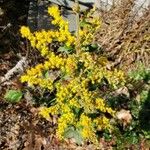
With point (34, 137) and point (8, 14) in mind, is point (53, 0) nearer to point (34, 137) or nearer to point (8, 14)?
point (8, 14)

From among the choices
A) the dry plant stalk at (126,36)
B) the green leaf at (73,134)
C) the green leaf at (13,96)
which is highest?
the dry plant stalk at (126,36)

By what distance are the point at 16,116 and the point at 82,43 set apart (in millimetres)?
1306

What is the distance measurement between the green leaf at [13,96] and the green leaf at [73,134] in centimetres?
65

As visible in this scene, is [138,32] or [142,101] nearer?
[142,101]

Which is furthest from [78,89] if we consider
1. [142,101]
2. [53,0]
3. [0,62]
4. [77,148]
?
[53,0]

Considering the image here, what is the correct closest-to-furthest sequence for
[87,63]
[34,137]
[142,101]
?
1. [87,63]
2. [34,137]
3. [142,101]

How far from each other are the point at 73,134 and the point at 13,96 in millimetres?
771

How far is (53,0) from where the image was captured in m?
6.20

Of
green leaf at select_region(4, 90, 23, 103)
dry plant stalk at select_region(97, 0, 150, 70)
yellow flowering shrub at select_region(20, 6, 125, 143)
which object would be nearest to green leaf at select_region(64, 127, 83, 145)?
yellow flowering shrub at select_region(20, 6, 125, 143)

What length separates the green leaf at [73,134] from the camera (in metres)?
4.71

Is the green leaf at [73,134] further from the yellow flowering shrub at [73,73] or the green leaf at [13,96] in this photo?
the green leaf at [13,96]

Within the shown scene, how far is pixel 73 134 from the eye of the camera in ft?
15.4

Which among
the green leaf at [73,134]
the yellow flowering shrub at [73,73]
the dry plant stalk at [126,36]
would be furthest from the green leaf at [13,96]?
the dry plant stalk at [126,36]

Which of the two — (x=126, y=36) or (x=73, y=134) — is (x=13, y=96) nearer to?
(x=73, y=134)
